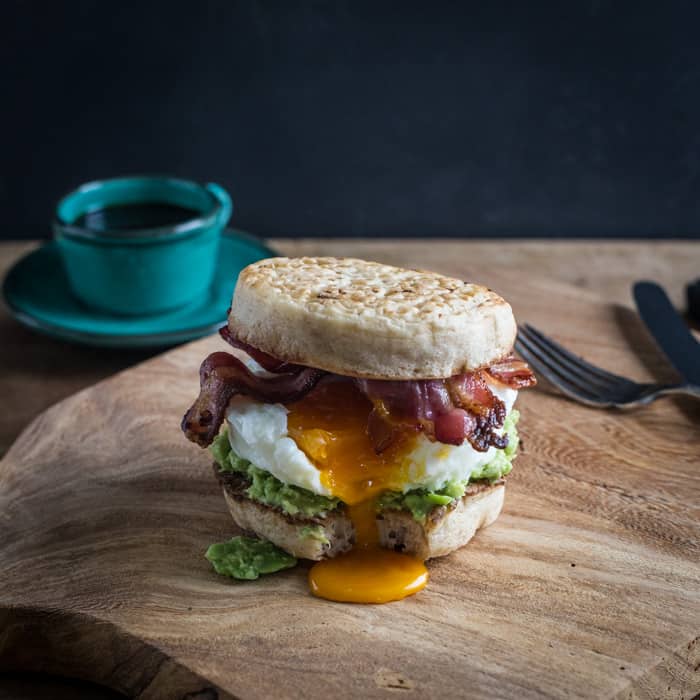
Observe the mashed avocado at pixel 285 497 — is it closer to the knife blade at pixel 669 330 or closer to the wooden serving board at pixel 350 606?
the wooden serving board at pixel 350 606

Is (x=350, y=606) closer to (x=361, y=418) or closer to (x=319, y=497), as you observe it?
(x=319, y=497)

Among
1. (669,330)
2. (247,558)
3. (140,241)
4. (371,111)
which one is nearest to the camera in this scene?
(247,558)

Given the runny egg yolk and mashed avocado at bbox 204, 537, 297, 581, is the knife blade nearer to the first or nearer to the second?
the runny egg yolk

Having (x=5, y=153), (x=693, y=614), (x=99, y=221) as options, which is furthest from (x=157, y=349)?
(x=693, y=614)

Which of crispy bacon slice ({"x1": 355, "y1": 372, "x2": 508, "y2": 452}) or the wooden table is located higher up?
crispy bacon slice ({"x1": 355, "y1": 372, "x2": 508, "y2": 452})

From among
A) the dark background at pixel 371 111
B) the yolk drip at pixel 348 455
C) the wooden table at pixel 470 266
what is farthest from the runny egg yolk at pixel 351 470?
the dark background at pixel 371 111

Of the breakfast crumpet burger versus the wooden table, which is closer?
the breakfast crumpet burger

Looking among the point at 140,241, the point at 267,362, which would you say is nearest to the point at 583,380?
the point at 267,362

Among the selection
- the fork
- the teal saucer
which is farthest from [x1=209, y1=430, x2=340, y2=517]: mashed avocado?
the teal saucer
